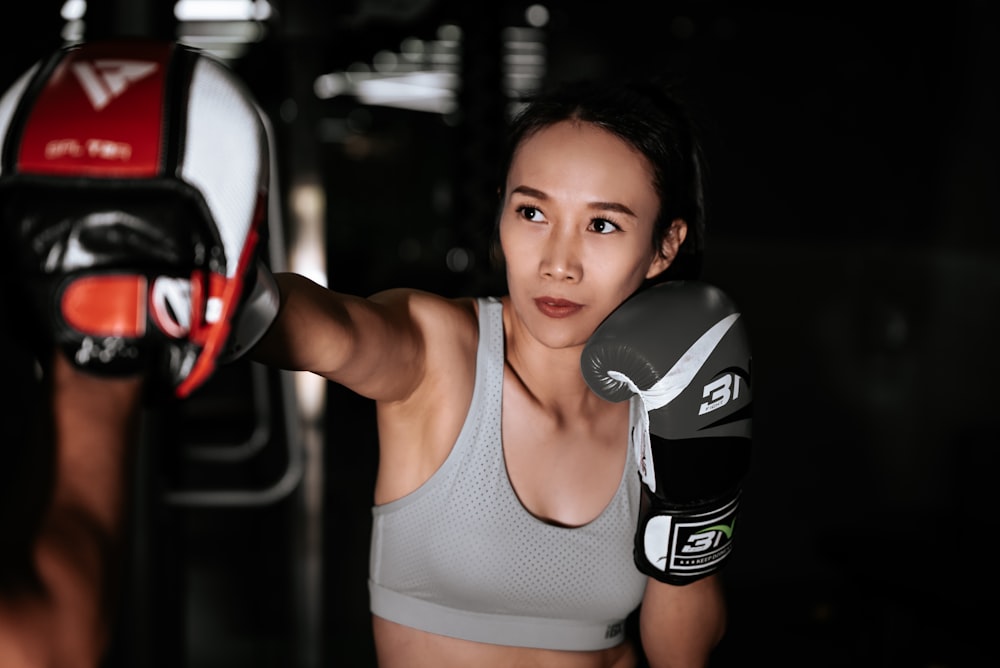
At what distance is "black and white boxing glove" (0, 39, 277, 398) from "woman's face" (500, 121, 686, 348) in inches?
20.4

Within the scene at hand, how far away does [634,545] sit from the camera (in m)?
1.30

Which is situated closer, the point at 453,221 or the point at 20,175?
the point at 20,175

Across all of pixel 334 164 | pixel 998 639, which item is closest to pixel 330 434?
pixel 334 164

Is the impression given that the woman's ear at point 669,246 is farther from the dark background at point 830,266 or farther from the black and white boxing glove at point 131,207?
the dark background at point 830,266

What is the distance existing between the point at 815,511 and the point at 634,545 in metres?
3.42

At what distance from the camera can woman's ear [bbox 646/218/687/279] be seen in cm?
136

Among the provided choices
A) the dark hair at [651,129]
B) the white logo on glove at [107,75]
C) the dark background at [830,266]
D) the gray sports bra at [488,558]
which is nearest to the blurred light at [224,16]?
the dark background at [830,266]

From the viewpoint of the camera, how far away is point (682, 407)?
121 cm

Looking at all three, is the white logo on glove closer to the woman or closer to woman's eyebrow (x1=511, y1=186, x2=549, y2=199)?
the woman

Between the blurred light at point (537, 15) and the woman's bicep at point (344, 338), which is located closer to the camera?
the woman's bicep at point (344, 338)

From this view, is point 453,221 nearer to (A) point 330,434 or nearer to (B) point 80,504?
(B) point 80,504

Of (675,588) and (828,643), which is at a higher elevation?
(675,588)

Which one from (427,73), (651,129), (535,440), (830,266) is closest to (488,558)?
(535,440)

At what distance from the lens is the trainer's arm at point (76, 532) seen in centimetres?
60
